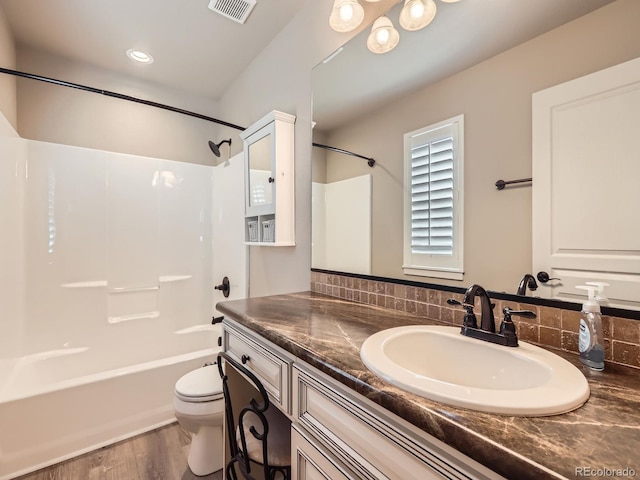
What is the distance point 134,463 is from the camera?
5.47 ft

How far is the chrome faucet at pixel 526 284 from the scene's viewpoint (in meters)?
0.84

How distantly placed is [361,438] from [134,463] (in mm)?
1725

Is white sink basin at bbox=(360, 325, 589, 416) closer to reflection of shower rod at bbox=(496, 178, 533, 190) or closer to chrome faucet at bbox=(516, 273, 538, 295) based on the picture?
chrome faucet at bbox=(516, 273, 538, 295)

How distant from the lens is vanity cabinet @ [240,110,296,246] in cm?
170

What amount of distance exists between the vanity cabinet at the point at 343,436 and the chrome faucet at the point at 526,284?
0.56 meters

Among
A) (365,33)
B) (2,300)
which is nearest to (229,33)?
(365,33)

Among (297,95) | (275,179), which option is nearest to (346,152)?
(275,179)

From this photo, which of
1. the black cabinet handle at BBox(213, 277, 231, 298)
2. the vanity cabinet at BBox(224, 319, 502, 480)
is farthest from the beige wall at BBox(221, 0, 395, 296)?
the vanity cabinet at BBox(224, 319, 502, 480)

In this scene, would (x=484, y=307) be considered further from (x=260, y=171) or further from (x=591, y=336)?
(x=260, y=171)

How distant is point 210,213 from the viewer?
2.87m

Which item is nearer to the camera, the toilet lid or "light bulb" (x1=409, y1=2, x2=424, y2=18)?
"light bulb" (x1=409, y1=2, x2=424, y2=18)

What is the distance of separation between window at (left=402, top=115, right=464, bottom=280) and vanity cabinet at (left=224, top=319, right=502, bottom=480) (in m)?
0.58

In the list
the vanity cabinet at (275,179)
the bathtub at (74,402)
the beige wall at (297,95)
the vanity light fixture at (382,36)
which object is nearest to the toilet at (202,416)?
the bathtub at (74,402)

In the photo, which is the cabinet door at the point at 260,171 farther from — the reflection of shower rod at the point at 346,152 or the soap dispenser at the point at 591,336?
the soap dispenser at the point at 591,336
